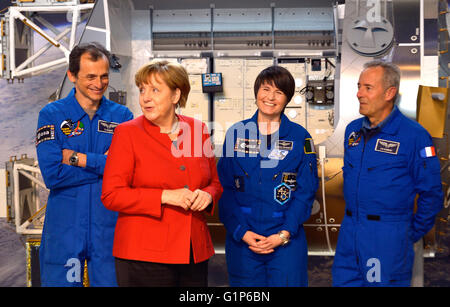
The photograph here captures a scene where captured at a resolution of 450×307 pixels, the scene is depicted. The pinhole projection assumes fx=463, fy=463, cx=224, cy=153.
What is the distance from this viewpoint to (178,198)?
175 cm

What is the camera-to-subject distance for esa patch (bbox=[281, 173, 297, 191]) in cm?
220

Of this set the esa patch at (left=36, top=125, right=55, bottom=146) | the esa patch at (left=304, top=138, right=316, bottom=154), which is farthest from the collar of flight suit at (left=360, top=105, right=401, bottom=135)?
the esa patch at (left=36, top=125, right=55, bottom=146)

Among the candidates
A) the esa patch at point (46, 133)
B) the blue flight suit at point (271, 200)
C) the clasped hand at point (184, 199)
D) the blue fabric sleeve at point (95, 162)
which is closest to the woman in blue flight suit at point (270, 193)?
the blue flight suit at point (271, 200)

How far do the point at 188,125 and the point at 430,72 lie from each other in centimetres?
217

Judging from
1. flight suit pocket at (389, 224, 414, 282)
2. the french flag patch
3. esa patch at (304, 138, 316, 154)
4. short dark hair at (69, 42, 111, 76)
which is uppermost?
short dark hair at (69, 42, 111, 76)

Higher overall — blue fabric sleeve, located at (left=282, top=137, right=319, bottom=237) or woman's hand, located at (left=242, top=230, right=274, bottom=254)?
blue fabric sleeve, located at (left=282, top=137, right=319, bottom=237)

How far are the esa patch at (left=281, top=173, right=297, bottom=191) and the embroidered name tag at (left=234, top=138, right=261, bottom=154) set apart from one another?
18 centimetres

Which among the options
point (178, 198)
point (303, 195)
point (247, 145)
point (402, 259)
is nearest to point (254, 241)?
point (303, 195)

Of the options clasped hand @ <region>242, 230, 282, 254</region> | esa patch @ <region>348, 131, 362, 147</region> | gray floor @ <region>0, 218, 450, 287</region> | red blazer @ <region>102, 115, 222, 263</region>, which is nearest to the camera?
red blazer @ <region>102, 115, 222, 263</region>

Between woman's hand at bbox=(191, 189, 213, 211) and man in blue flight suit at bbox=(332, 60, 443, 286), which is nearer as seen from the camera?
woman's hand at bbox=(191, 189, 213, 211)

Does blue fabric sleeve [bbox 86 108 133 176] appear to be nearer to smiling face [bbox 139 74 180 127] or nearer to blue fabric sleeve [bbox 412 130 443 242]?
smiling face [bbox 139 74 180 127]

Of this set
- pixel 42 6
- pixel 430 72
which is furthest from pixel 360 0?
pixel 42 6

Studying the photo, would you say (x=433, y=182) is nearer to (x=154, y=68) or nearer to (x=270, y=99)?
(x=270, y=99)

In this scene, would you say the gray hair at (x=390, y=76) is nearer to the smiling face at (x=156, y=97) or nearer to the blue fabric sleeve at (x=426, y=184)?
the blue fabric sleeve at (x=426, y=184)
